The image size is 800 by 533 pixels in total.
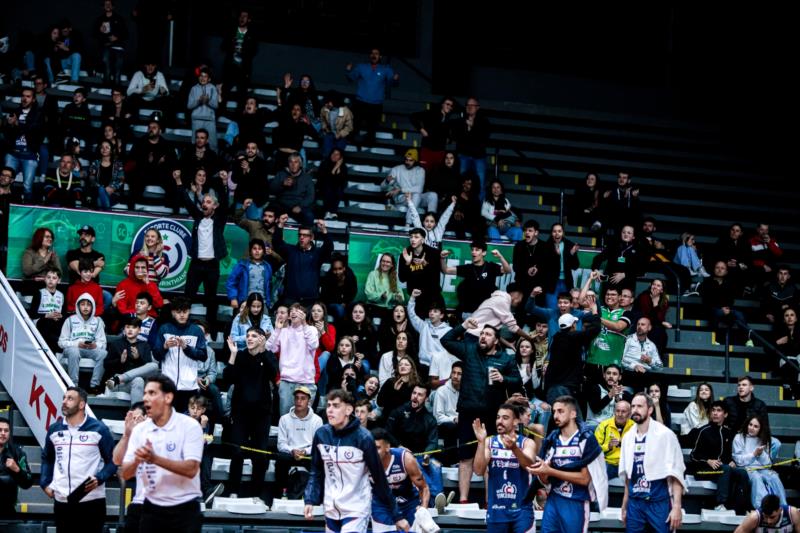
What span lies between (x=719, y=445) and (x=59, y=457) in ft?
29.8

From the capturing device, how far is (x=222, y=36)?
27.3 m

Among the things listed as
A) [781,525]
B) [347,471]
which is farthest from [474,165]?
[347,471]

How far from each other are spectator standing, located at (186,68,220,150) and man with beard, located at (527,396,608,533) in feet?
37.5

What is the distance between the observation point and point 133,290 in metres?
Answer: 18.4

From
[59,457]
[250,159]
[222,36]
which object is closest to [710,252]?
[250,159]

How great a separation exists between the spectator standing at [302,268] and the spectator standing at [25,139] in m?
4.37

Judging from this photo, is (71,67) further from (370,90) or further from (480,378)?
(480,378)

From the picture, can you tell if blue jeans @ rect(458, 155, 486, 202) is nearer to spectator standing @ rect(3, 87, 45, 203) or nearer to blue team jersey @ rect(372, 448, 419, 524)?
spectator standing @ rect(3, 87, 45, 203)

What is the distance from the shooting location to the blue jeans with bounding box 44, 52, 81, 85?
2433 cm

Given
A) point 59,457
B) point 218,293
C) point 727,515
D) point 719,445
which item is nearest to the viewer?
point 59,457

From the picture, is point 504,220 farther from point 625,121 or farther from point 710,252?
point 625,121

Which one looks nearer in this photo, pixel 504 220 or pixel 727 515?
pixel 727 515

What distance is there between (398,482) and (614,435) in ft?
16.3

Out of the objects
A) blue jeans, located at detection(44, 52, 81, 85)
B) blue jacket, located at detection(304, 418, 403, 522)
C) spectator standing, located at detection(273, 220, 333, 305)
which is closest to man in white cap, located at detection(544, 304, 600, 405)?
spectator standing, located at detection(273, 220, 333, 305)
